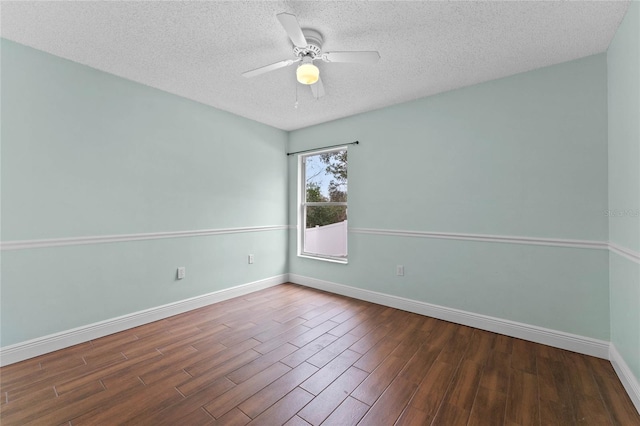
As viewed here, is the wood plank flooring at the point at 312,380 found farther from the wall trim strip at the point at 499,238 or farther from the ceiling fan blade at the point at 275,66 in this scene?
the ceiling fan blade at the point at 275,66

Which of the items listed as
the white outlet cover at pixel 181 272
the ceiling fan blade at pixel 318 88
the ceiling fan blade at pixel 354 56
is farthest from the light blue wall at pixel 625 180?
the white outlet cover at pixel 181 272

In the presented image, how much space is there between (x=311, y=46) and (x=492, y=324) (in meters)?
2.92

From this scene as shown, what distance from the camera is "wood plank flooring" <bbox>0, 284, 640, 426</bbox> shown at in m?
1.55

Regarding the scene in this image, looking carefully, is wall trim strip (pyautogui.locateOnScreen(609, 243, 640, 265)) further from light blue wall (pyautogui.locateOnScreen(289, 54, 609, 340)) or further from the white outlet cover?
the white outlet cover

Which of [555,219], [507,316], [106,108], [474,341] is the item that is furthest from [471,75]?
[106,108]

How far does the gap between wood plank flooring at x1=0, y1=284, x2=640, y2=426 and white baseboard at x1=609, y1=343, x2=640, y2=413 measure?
48mm

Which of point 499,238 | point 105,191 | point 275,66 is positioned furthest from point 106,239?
point 499,238

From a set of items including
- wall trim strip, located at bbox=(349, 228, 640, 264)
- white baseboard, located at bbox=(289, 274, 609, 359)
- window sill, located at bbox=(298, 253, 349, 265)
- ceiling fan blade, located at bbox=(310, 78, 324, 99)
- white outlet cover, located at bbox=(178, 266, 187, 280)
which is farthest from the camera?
window sill, located at bbox=(298, 253, 349, 265)

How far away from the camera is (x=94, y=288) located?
246cm

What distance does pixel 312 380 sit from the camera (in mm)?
1866

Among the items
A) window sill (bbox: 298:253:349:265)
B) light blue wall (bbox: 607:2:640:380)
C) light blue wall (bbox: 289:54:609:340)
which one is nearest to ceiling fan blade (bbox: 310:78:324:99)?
light blue wall (bbox: 289:54:609:340)

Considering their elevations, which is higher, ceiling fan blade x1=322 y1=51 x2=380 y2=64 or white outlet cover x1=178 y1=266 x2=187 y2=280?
ceiling fan blade x1=322 y1=51 x2=380 y2=64

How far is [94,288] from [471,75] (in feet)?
13.1

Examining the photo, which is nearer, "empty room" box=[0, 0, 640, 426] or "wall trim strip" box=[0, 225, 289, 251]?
"empty room" box=[0, 0, 640, 426]
